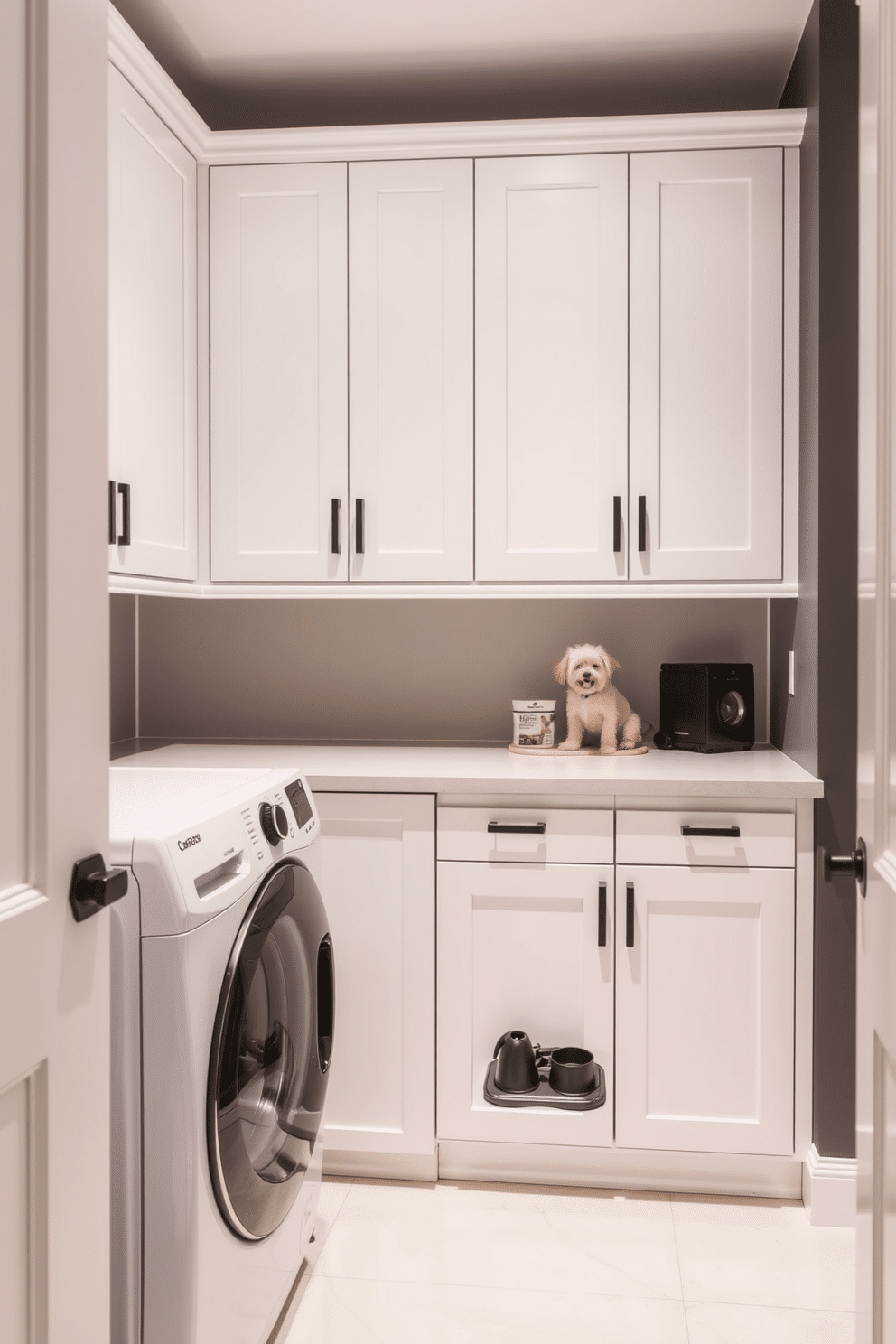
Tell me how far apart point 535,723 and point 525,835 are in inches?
16.6

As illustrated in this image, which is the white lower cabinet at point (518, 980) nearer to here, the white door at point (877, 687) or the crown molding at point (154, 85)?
the white door at point (877, 687)

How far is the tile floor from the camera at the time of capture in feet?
5.77

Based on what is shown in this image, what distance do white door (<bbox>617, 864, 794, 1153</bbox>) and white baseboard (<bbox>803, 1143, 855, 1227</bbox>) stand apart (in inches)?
3.5

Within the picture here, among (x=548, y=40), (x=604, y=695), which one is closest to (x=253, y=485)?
(x=604, y=695)

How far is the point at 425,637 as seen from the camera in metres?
2.77

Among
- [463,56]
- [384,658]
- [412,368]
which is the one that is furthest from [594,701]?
[463,56]

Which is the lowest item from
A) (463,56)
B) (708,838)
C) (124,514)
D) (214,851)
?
(708,838)

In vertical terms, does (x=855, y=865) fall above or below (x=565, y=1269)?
above

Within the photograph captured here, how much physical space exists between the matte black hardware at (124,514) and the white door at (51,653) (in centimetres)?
105

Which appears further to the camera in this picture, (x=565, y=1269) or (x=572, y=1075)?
(x=572, y=1075)

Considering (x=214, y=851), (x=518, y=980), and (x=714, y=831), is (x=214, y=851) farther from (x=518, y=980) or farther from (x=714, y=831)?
(x=714, y=831)

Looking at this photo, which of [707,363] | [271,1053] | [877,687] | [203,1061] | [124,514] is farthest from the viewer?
[707,363]

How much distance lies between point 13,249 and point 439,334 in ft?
5.47

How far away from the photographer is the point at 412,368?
95.2 inches
